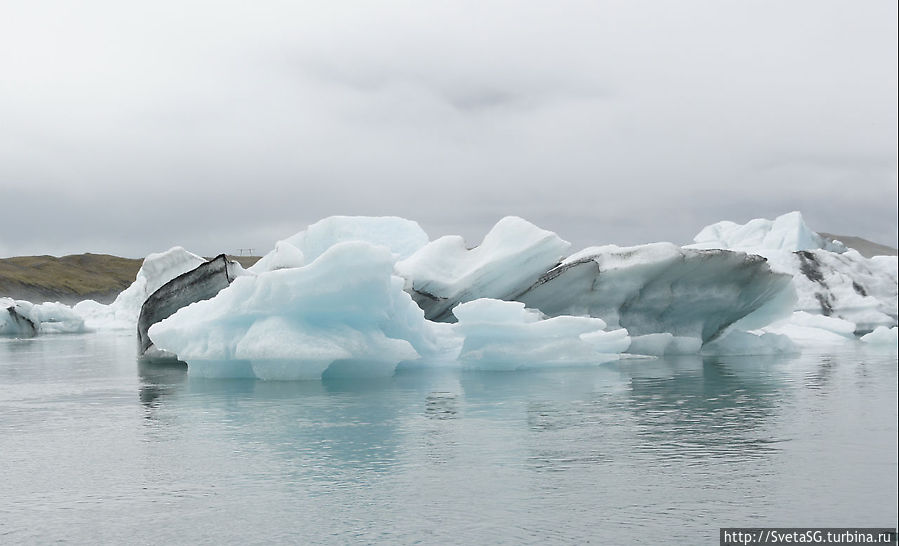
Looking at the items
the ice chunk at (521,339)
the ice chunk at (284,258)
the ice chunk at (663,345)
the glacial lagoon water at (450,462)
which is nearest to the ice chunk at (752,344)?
the ice chunk at (663,345)

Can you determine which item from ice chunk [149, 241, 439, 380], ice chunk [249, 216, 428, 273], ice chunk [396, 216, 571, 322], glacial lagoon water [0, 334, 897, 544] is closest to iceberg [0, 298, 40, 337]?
ice chunk [249, 216, 428, 273]

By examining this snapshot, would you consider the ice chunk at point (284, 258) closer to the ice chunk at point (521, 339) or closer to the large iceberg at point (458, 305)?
the large iceberg at point (458, 305)

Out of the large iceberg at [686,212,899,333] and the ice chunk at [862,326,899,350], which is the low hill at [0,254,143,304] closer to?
the large iceberg at [686,212,899,333]

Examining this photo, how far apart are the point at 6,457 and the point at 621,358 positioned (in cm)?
1370

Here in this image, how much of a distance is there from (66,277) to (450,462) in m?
109

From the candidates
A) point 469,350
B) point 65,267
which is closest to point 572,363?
point 469,350

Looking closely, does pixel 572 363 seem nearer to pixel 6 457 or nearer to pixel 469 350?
pixel 469 350

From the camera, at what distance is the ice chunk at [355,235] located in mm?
22938

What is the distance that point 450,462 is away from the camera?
7.94 metres

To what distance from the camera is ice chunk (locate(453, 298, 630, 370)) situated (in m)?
→ 16.1

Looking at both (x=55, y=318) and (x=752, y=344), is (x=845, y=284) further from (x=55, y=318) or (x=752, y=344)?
(x=55, y=318)

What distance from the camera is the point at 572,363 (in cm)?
1761

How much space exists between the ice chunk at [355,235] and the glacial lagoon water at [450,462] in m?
8.97

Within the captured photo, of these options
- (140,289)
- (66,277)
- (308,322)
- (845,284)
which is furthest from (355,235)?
(66,277)
